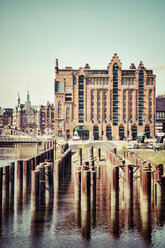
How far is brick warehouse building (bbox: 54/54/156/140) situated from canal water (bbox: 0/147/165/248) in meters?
93.7

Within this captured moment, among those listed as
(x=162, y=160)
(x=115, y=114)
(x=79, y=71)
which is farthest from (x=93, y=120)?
(x=162, y=160)

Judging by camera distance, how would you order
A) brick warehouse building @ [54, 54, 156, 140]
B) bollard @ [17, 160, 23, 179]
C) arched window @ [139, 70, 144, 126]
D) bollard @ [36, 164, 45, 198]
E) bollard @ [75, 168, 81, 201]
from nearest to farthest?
1. bollard @ [75, 168, 81, 201]
2. bollard @ [36, 164, 45, 198]
3. bollard @ [17, 160, 23, 179]
4. brick warehouse building @ [54, 54, 156, 140]
5. arched window @ [139, 70, 144, 126]

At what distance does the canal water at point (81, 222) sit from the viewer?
25.4 m

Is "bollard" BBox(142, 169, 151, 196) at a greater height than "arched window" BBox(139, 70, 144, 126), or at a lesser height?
lesser

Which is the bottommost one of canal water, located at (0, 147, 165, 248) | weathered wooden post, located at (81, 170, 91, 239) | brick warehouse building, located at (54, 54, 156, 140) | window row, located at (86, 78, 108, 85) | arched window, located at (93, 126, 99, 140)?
canal water, located at (0, 147, 165, 248)

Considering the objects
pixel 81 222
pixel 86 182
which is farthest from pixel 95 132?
pixel 81 222

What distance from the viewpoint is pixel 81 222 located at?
28.9 meters

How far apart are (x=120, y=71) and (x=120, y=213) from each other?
105 meters

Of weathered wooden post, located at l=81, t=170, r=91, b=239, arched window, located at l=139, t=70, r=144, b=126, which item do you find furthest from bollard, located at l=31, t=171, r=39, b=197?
arched window, located at l=139, t=70, r=144, b=126

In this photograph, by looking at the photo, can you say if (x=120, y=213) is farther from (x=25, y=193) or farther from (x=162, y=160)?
(x=162, y=160)

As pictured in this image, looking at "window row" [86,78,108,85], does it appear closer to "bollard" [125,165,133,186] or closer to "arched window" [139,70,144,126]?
"arched window" [139,70,144,126]

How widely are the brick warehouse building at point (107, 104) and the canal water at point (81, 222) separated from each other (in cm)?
9371

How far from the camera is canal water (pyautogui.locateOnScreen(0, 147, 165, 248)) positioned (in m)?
25.4

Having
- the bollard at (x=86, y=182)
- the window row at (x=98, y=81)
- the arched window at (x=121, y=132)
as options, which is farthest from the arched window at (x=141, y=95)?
the bollard at (x=86, y=182)
